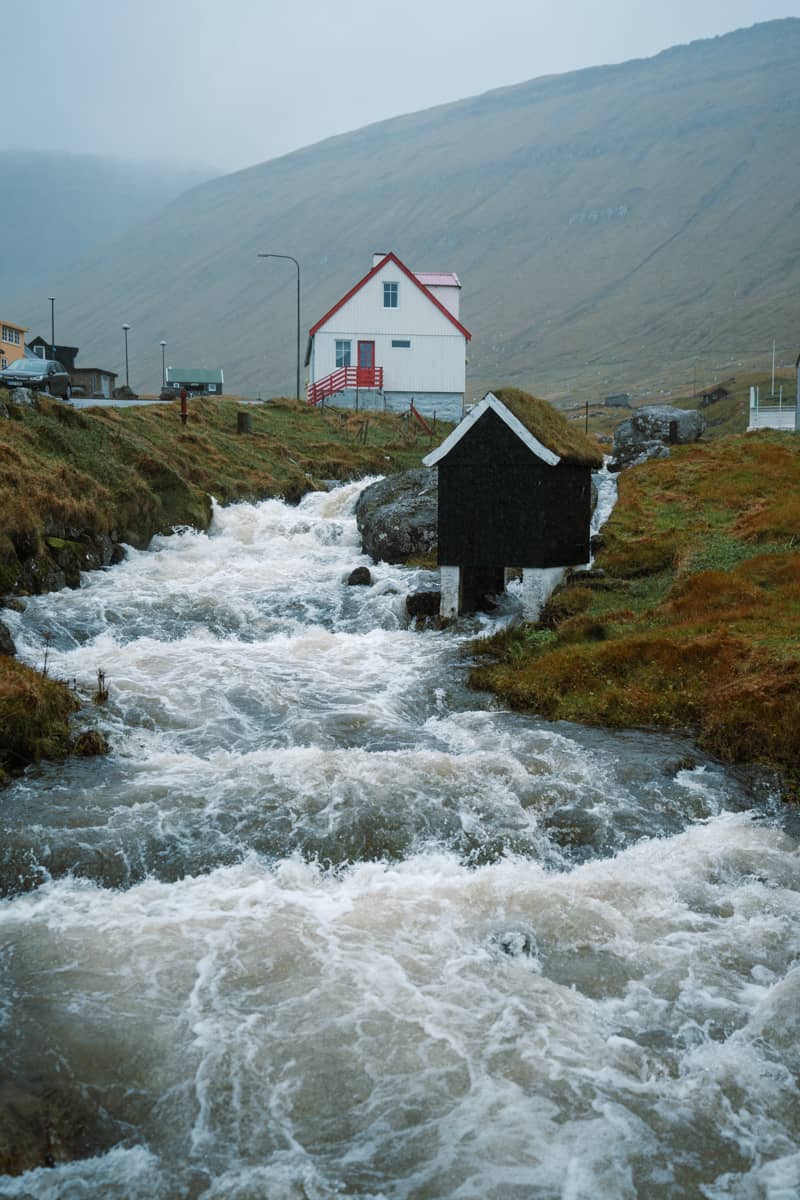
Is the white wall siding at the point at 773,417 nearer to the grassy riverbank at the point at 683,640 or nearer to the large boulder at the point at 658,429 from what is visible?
the large boulder at the point at 658,429

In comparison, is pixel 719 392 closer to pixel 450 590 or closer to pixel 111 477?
pixel 111 477

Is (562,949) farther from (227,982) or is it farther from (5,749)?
(5,749)

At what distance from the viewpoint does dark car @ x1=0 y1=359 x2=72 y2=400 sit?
43.1 metres

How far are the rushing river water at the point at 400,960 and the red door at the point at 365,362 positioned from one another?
47.3 m

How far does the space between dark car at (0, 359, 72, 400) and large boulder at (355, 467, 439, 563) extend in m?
19.5

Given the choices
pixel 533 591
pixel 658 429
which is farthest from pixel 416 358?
pixel 533 591

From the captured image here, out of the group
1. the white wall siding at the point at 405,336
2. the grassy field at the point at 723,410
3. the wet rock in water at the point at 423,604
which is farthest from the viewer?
the grassy field at the point at 723,410

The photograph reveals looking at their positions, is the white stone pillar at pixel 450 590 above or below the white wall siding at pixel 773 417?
below

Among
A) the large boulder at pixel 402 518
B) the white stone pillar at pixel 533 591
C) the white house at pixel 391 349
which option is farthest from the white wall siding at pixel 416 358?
the white stone pillar at pixel 533 591

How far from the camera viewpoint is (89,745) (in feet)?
47.1

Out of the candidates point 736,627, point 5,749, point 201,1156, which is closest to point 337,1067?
point 201,1156

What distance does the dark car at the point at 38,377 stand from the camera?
43.1 m

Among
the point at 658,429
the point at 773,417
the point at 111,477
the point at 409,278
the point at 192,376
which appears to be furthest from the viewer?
the point at 192,376

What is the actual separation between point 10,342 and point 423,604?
274 ft
